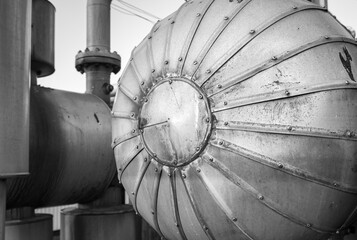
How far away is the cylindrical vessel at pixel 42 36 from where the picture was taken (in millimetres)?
3805

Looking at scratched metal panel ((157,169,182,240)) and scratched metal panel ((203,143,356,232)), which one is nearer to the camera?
scratched metal panel ((203,143,356,232))

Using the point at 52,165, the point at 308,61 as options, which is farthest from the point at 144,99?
the point at 52,165

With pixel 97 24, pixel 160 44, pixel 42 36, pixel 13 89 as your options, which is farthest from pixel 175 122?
pixel 97 24

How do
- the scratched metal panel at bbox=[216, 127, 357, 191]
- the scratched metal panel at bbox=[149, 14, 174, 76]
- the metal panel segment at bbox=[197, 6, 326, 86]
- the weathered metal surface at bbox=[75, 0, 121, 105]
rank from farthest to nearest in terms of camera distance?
the weathered metal surface at bbox=[75, 0, 121, 105]
the scratched metal panel at bbox=[149, 14, 174, 76]
the metal panel segment at bbox=[197, 6, 326, 86]
the scratched metal panel at bbox=[216, 127, 357, 191]

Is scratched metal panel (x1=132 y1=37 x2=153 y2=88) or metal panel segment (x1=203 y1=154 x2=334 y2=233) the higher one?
scratched metal panel (x1=132 y1=37 x2=153 y2=88)

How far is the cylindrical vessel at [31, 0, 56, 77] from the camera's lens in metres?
3.80

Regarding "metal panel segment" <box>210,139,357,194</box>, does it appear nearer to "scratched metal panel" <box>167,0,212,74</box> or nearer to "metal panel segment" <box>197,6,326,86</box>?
"metal panel segment" <box>197,6,326,86</box>

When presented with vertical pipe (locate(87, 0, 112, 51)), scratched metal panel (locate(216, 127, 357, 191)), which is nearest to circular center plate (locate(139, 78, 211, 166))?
scratched metal panel (locate(216, 127, 357, 191))

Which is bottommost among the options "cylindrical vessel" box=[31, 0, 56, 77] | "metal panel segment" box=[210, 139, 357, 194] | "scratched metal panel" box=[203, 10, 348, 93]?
"metal panel segment" box=[210, 139, 357, 194]

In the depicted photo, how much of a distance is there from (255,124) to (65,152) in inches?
88.1

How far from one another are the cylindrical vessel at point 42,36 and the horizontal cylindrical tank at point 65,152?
0.28m

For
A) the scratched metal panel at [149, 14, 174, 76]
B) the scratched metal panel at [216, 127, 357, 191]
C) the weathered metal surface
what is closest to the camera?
the scratched metal panel at [216, 127, 357, 191]

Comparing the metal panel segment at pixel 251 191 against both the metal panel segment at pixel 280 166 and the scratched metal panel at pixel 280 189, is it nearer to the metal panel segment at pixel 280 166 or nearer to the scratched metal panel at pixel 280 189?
the scratched metal panel at pixel 280 189

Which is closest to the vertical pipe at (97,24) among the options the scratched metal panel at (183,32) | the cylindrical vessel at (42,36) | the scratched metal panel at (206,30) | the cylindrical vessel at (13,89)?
the cylindrical vessel at (42,36)
